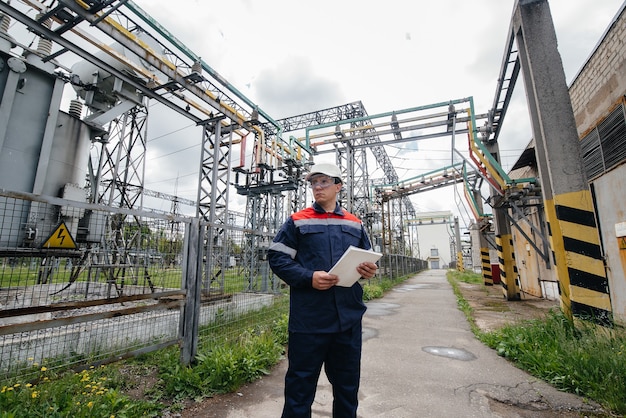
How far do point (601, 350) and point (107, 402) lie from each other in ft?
14.9

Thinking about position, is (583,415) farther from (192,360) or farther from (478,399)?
(192,360)

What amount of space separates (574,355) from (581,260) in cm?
149

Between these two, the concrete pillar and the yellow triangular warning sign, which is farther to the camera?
the concrete pillar

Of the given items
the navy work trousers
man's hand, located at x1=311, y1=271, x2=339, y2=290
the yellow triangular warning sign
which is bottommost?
the navy work trousers

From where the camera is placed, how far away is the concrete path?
97.3 inches

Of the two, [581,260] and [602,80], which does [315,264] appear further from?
[602,80]

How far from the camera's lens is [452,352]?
13.6 ft

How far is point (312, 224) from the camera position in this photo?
2.00 m

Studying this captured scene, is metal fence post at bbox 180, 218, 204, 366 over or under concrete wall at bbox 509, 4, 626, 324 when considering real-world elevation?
under

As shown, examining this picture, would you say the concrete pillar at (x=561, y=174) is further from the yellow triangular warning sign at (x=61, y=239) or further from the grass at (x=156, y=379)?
the yellow triangular warning sign at (x=61, y=239)

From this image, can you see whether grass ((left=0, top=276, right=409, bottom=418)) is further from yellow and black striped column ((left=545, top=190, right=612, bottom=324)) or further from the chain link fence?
yellow and black striped column ((left=545, top=190, right=612, bottom=324))

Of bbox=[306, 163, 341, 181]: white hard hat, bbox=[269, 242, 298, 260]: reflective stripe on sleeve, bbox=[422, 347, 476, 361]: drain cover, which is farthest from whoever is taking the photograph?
bbox=[422, 347, 476, 361]: drain cover

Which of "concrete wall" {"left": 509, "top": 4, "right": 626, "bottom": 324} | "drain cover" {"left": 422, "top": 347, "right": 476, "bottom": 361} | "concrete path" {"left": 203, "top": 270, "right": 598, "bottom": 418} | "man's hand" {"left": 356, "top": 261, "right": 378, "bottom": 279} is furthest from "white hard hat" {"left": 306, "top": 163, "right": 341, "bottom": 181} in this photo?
"concrete wall" {"left": 509, "top": 4, "right": 626, "bottom": 324}

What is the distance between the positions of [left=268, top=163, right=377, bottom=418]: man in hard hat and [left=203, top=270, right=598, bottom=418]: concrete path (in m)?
0.94
